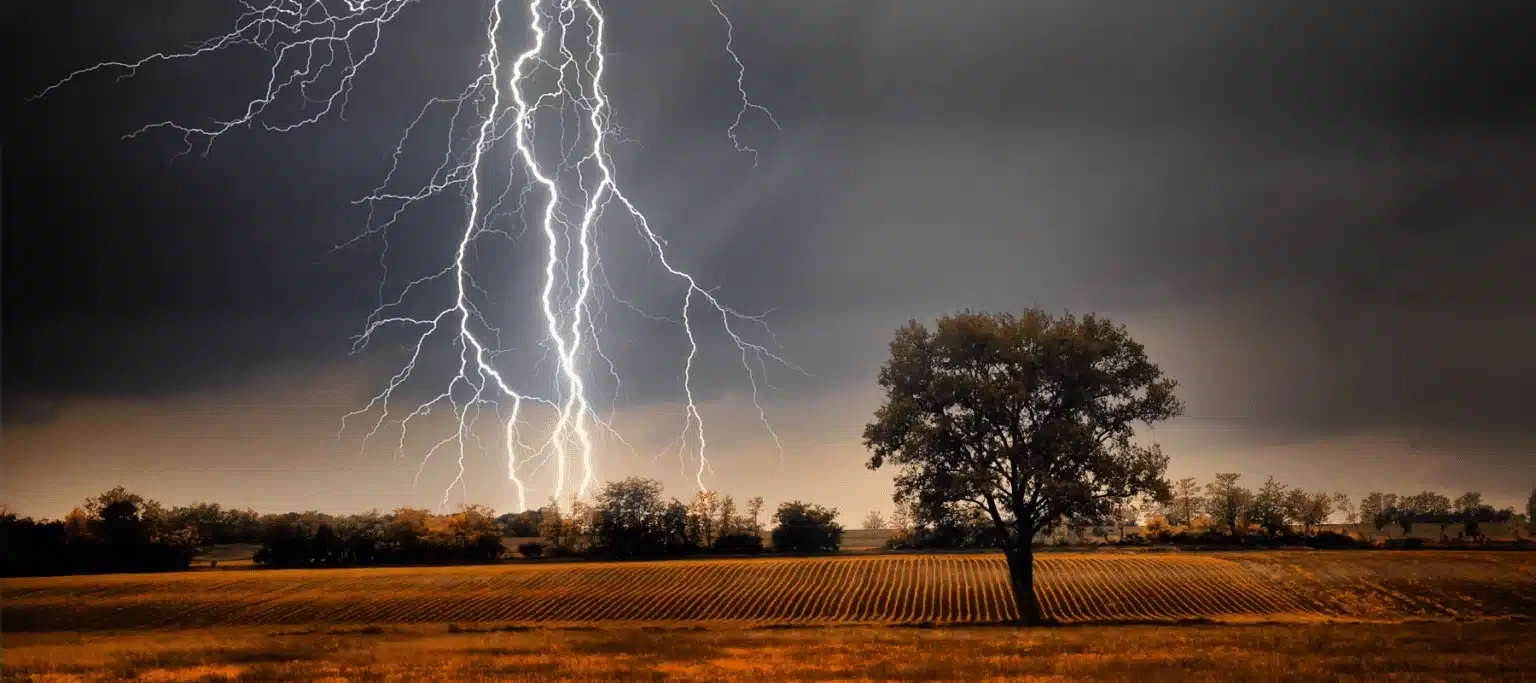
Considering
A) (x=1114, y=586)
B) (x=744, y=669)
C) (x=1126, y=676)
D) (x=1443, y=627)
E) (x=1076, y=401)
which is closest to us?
(x=1126, y=676)

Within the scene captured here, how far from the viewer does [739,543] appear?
83.7 metres

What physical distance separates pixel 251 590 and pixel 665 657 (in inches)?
1443

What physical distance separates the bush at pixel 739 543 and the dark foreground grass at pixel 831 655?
5239 cm

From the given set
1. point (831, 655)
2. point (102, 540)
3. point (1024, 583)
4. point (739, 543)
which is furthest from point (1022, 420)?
point (102, 540)

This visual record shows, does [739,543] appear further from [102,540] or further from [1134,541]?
[102,540]

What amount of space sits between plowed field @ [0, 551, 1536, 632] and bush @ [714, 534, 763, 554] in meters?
19.0

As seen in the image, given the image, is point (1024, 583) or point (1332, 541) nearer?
point (1024, 583)

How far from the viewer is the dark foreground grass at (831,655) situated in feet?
63.3

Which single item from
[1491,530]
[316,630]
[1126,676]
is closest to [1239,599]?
[1126,676]

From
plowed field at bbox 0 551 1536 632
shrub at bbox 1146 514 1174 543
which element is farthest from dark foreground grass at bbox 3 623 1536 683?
shrub at bbox 1146 514 1174 543

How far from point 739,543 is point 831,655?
6166 cm

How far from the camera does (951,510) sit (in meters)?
33.6

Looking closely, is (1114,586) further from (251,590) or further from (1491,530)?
(1491,530)

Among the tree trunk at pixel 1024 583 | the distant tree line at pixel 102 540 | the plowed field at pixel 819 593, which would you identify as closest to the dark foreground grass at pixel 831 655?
the tree trunk at pixel 1024 583
